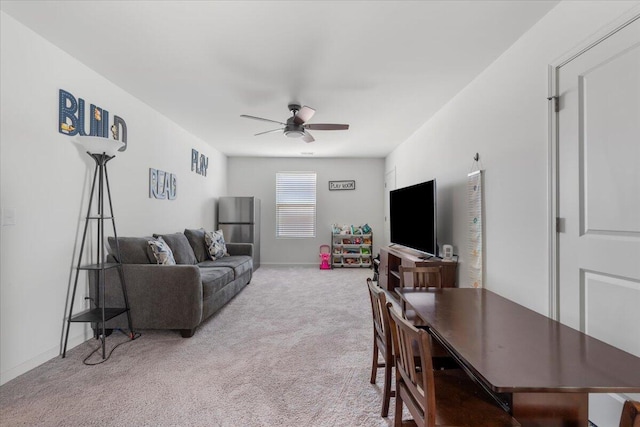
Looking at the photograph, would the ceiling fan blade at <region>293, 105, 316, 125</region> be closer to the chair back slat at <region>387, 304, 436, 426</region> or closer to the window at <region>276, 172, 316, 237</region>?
the chair back slat at <region>387, 304, 436, 426</region>

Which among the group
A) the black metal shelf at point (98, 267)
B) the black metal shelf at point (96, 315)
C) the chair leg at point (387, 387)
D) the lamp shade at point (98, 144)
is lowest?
the chair leg at point (387, 387)

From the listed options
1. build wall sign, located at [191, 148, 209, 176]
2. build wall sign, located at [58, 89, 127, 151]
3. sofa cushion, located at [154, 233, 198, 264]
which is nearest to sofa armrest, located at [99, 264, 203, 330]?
Result: sofa cushion, located at [154, 233, 198, 264]

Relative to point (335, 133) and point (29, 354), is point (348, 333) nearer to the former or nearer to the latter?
point (29, 354)

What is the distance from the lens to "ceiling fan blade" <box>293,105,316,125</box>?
339 cm

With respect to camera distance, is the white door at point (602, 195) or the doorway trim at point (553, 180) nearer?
the white door at point (602, 195)

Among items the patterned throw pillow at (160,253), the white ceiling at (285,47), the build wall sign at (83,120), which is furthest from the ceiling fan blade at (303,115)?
the patterned throw pillow at (160,253)

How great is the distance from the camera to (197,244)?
15.4 ft

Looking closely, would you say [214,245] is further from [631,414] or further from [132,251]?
[631,414]

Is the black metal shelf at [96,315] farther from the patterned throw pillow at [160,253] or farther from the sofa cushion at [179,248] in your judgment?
the sofa cushion at [179,248]

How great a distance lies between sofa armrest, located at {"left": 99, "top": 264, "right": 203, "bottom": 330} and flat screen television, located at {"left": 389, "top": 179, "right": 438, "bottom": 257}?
2545 mm

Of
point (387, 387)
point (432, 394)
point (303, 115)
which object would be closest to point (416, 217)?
point (303, 115)

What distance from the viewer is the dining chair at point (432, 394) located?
1.10m

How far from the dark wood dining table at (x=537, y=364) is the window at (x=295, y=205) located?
5.71 m

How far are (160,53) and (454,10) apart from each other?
227 cm
